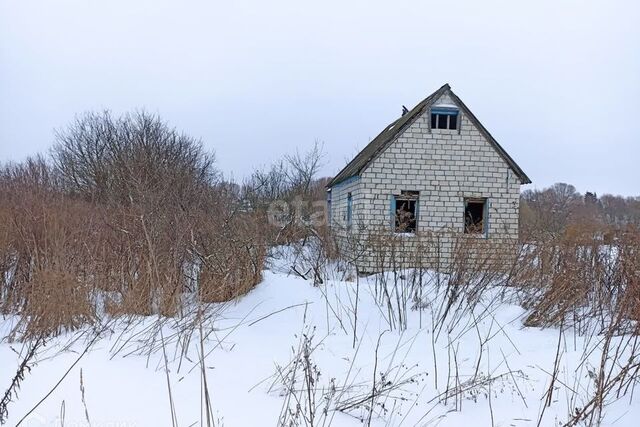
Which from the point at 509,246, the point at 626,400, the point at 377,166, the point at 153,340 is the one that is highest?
the point at 377,166

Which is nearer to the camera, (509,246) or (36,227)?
(36,227)

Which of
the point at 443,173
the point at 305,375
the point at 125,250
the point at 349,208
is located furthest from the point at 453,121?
the point at 305,375

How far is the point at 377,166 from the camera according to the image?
1102cm

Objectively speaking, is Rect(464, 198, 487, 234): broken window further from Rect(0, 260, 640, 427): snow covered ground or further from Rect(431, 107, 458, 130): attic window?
Rect(0, 260, 640, 427): snow covered ground

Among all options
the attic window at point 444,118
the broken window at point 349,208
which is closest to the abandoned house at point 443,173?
the attic window at point 444,118

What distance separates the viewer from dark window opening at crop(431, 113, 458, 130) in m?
11.2

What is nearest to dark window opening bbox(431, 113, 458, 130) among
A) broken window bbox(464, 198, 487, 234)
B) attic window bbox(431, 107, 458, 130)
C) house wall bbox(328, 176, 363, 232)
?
attic window bbox(431, 107, 458, 130)

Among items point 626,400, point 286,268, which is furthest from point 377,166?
point 626,400

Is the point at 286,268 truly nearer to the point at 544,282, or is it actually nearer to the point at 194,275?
the point at 194,275

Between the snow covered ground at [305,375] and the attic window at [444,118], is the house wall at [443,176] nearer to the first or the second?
the attic window at [444,118]

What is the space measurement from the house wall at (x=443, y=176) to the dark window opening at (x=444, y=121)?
0.15 meters

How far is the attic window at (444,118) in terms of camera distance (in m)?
11.1

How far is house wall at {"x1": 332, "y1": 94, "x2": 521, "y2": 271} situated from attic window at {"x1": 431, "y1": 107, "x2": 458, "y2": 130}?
0.15m

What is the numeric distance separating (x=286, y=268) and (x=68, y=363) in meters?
5.67
